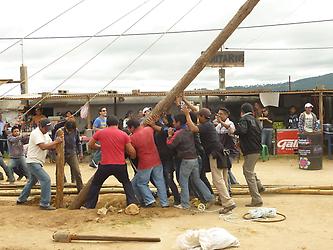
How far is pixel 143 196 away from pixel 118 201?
62cm

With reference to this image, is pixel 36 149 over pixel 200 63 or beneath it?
beneath

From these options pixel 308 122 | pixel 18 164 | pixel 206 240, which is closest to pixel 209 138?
pixel 206 240

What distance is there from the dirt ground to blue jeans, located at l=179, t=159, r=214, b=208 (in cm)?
26

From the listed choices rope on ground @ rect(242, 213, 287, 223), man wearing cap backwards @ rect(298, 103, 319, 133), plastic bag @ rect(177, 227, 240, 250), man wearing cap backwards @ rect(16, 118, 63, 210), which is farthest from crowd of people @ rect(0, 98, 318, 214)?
man wearing cap backwards @ rect(298, 103, 319, 133)

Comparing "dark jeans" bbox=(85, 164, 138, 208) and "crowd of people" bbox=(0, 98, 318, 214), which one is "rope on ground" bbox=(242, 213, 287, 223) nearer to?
"crowd of people" bbox=(0, 98, 318, 214)

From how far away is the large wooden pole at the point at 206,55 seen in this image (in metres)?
8.44

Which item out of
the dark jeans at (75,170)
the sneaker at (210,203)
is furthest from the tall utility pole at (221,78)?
the sneaker at (210,203)

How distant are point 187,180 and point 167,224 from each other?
3.92 ft

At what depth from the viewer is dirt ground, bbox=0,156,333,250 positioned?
6.34 metres

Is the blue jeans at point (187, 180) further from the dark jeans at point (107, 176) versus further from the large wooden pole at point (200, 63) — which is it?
the large wooden pole at point (200, 63)

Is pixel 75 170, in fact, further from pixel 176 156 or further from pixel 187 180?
pixel 187 180

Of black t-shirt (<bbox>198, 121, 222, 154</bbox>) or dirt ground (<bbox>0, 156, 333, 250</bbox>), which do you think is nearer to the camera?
dirt ground (<bbox>0, 156, 333, 250</bbox>)

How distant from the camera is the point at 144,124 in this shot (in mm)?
8703

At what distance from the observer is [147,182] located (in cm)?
849
